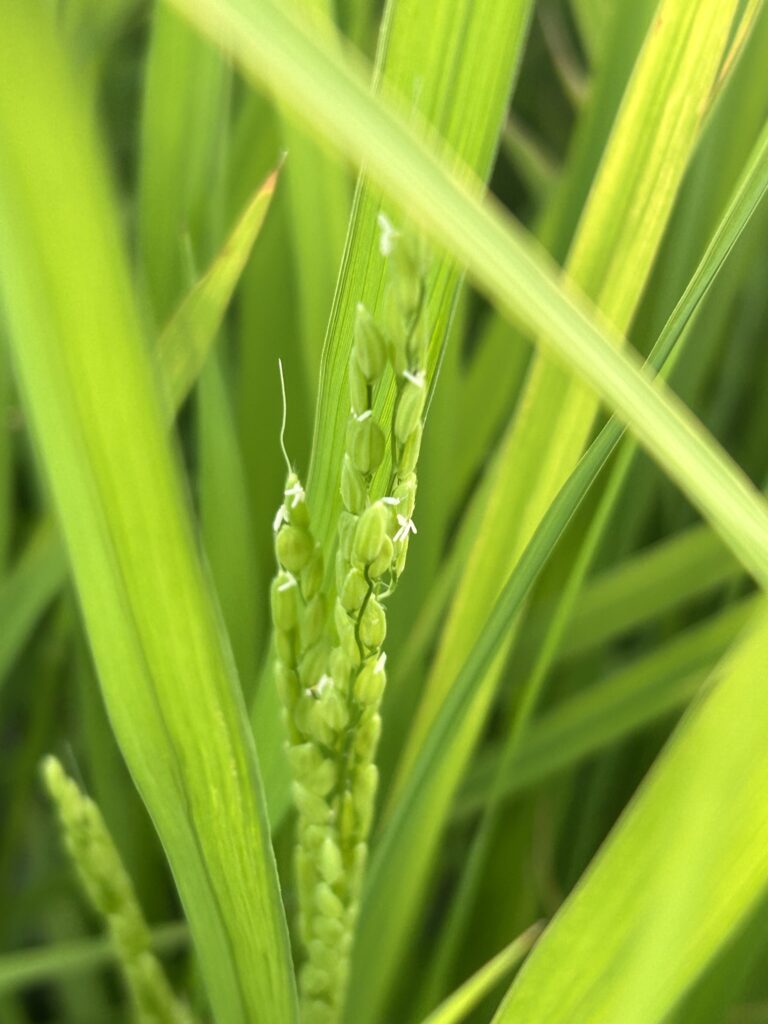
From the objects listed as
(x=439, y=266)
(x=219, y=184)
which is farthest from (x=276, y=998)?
(x=219, y=184)

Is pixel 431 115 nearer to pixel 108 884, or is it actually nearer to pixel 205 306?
pixel 205 306

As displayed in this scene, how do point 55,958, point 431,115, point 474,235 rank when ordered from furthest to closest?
point 55,958, point 431,115, point 474,235

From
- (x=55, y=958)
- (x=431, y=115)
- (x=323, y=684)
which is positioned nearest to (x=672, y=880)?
(x=323, y=684)

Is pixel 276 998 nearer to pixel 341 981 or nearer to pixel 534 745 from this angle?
pixel 341 981

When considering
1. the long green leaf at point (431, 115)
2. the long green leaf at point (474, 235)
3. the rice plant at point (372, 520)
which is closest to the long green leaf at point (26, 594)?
the rice plant at point (372, 520)

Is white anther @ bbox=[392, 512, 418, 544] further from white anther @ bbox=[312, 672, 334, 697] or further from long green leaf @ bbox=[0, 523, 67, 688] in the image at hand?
long green leaf @ bbox=[0, 523, 67, 688]

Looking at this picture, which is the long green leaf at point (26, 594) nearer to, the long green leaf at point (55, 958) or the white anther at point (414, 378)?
the long green leaf at point (55, 958)

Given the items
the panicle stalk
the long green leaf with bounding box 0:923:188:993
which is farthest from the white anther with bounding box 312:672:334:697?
the long green leaf with bounding box 0:923:188:993
